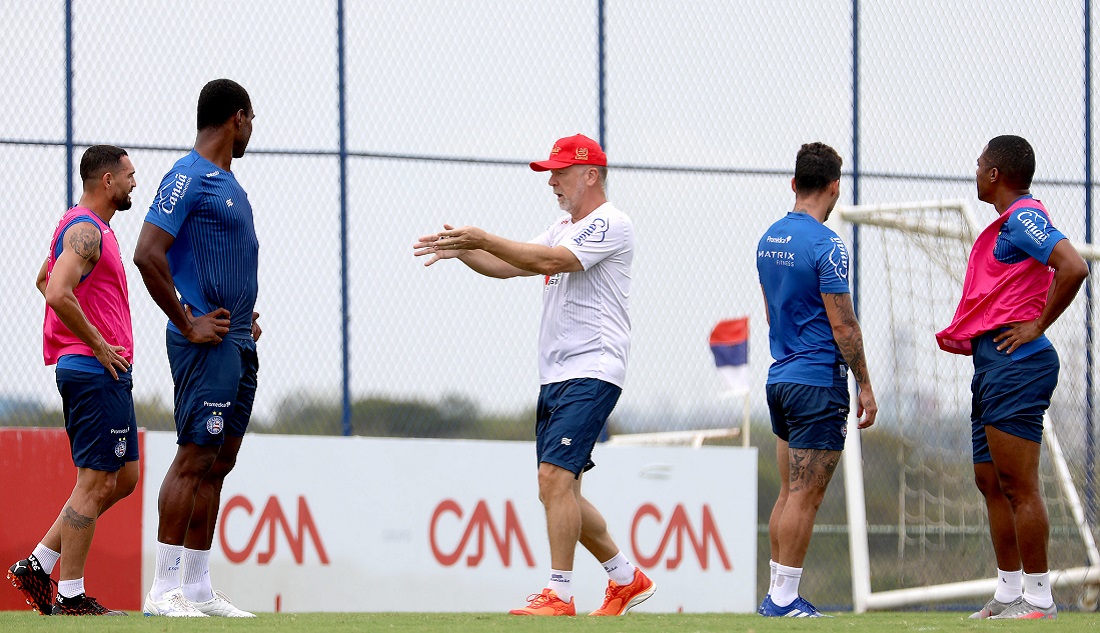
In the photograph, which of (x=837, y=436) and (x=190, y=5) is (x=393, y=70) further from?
(x=837, y=436)

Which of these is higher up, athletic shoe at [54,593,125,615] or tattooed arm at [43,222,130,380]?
tattooed arm at [43,222,130,380]

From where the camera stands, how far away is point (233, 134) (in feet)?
19.6

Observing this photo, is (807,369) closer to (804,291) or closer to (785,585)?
(804,291)

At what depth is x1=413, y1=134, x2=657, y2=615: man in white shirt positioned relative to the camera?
584 centimetres

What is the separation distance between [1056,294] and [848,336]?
89 cm

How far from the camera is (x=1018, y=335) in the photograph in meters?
6.14

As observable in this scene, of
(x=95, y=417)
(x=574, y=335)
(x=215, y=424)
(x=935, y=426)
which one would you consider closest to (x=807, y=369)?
(x=574, y=335)

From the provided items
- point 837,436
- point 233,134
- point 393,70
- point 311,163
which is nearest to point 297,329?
point 311,163

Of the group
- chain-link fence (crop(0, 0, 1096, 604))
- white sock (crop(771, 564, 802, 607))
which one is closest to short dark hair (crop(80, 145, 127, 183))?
chain-link fence (crop(0, 0, 1096, 604))

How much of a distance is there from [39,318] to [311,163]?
2.07 m

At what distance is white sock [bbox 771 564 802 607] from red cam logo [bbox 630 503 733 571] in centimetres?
308

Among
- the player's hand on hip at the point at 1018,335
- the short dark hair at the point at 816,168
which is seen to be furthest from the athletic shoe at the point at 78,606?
the player's hand on hip at the point at 1018,335

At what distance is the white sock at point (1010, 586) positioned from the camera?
20.8 feet

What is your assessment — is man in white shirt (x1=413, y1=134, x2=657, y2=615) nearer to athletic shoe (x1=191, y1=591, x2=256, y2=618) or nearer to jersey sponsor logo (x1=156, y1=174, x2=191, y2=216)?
jersey sponsor logo (x1=156, y1=174, x2=191, y2=216)
